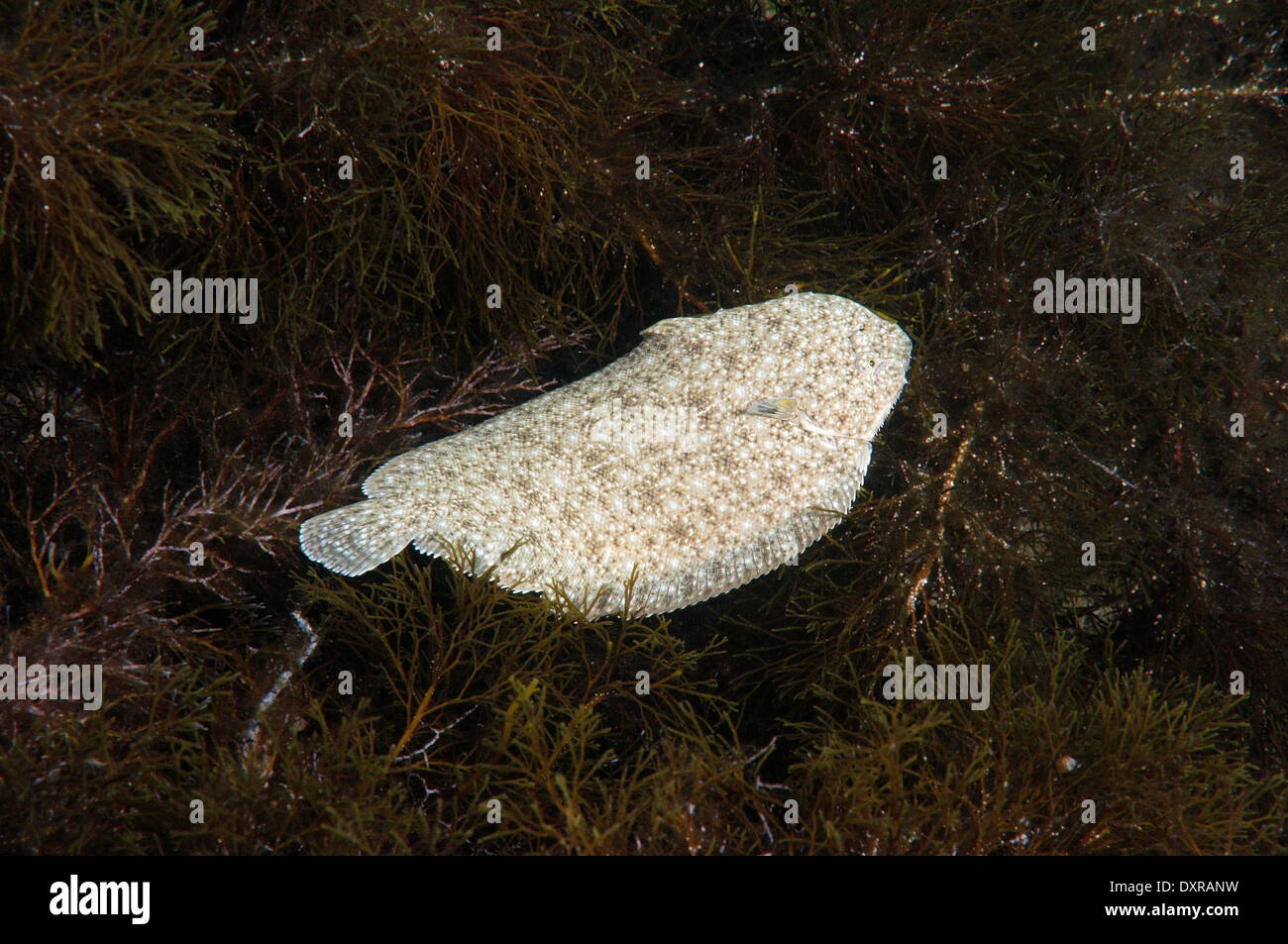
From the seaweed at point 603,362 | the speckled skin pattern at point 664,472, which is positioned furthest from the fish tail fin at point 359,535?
the seaweed at point 603,362

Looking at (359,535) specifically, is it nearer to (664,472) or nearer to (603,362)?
(664,472)

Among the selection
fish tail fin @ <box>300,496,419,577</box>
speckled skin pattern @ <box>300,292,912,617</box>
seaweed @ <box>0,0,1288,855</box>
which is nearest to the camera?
seaweed @ <box>0,0,1288,855</box>

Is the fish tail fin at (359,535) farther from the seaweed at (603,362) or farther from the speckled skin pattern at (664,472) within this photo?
the seaweed at (603,362)

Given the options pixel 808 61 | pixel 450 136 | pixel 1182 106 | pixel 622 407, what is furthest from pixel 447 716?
pixel 1182 106

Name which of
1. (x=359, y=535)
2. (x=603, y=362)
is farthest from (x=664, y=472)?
(x=359, y=535)

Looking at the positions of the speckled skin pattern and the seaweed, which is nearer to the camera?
the seaweed

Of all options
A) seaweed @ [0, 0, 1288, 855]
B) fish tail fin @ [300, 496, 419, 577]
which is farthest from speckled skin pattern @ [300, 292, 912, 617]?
seaweed @ [0, 0, 1288, 855]

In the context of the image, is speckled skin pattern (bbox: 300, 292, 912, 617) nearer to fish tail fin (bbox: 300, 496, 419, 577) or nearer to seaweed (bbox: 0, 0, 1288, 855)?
fish tail fin (bbox: 300, 496, 419, 577)
